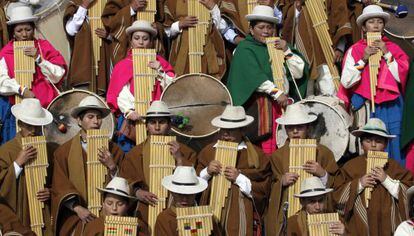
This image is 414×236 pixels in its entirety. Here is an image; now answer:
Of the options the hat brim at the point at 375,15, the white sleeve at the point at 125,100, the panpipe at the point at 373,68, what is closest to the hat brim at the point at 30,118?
the white sleeve at the point at 125,100

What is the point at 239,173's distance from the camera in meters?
21.3

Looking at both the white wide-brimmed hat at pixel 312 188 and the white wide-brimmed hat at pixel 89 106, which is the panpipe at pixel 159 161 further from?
the white wide-brimmed hat at pixel 312 188

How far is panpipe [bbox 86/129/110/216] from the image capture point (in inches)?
839

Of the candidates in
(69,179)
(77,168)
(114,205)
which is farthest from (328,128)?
(114,205)

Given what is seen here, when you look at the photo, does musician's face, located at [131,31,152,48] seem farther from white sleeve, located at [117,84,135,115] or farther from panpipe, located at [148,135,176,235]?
panpipe, located at [148,135,176,235]

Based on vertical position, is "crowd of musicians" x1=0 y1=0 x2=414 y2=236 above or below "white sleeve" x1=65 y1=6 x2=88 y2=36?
below

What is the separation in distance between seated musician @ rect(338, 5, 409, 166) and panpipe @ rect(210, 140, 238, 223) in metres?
2.36

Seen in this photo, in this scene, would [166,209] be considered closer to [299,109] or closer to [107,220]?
[107,220]

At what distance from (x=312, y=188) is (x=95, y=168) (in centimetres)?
241

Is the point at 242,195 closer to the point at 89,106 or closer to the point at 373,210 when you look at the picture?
the point at 373,210

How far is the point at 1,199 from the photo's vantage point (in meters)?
21.1

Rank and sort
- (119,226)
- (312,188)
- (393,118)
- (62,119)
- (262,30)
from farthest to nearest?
1. (262,30)
2. (393,118)
3. (62,119)
4. (312,188)
5. (119,226)

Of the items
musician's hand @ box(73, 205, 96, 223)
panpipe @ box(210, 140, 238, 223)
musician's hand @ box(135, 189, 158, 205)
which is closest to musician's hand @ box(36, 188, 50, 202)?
musician's hand @ box(73, 205, 96, 223)

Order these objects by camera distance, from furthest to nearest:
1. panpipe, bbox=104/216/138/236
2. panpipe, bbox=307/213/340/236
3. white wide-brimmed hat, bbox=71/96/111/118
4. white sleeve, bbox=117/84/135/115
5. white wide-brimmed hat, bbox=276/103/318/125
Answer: white sleeve, bbox=117/84/135/115 → white wide-brimmed hat, bbox=276/103/318/125 → white wide-brimmed hat, bbox=71/96/111/118 → panpipe, bbox=307/213/340/236 → panpipe, bbox=104/216/138/236
